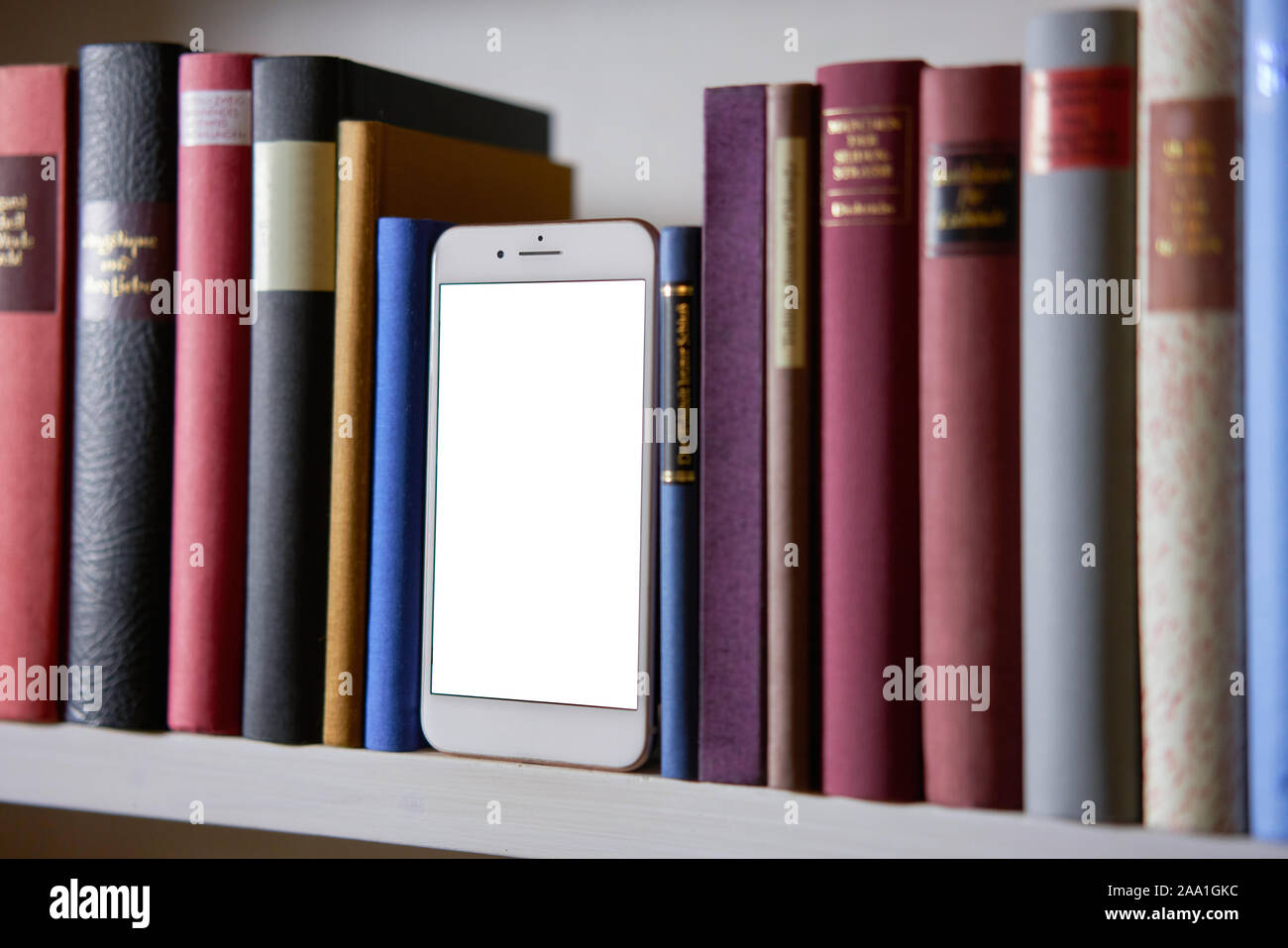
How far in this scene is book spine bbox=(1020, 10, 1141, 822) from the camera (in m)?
0.47

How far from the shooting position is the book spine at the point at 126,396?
1.99 ft

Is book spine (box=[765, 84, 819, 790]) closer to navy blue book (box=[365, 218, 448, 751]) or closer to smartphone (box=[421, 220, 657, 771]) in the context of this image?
smartphone (box=[421, 220, 657, 771])

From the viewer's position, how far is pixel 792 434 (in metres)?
0.51

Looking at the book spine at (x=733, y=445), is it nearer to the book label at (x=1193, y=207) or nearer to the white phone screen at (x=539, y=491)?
the white phone screen at (x=539, y=491)

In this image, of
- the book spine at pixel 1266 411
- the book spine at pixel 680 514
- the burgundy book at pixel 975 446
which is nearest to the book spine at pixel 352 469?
the book spine at pixel 680 514

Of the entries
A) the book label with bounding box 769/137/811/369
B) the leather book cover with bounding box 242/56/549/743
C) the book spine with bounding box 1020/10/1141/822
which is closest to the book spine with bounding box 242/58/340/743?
the leather book cover with bounding box 242/56/549/743

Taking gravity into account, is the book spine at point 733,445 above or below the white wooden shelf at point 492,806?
above

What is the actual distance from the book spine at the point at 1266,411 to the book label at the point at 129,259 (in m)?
0.48

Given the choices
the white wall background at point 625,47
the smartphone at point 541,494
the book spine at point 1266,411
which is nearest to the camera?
the book spine at point 1266,411

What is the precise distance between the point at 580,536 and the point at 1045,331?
21 centimetres

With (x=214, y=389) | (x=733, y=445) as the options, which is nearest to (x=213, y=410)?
(x=214, y=389)
